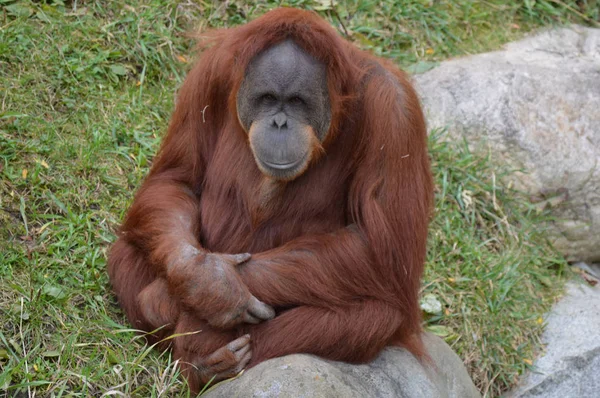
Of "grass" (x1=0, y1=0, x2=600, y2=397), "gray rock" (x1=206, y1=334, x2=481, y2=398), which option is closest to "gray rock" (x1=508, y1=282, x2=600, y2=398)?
"grass" (x1=0, y1=0, x2=600, y2=397)

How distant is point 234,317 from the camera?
3.32m

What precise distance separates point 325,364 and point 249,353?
30 cm

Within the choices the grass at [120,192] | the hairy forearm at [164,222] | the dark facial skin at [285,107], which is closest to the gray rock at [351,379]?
the grass at [120,192]

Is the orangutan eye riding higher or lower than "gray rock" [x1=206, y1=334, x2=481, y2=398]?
higher

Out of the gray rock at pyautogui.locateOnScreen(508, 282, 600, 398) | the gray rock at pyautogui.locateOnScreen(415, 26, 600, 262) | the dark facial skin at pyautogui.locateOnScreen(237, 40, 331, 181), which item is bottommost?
the gray rock at pyautogui.locateOnScreen(508, 282, 600, 398)

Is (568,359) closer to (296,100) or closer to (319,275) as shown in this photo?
(319,275)

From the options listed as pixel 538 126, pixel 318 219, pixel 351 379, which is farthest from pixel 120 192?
pixel 538 126

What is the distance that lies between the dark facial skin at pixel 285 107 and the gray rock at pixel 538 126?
2.40 meters

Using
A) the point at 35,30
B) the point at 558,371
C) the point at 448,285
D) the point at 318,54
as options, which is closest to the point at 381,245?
the point at 318,54

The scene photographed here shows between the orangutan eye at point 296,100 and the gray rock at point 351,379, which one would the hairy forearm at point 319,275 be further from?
the orangutan eye at point 296,100

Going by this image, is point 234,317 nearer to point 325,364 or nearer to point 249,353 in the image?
point 249,353

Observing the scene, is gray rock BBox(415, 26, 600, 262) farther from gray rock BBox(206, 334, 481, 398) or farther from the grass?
gray rock BBox(206, 334, 481, 398)

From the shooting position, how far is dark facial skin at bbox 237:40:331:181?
3299 mm

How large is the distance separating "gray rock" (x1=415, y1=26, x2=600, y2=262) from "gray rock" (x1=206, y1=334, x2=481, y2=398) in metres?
2.03
